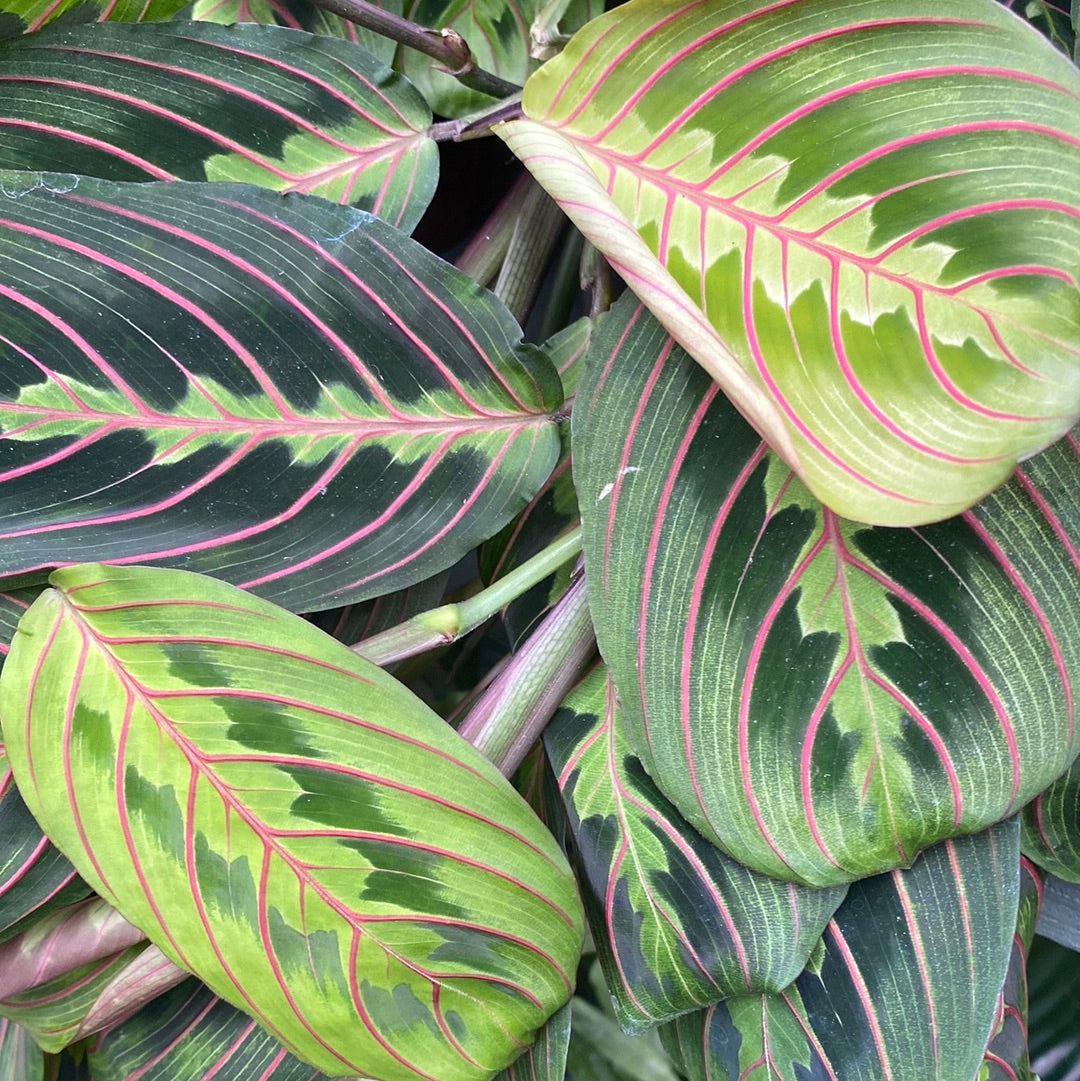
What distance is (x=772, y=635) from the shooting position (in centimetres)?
53

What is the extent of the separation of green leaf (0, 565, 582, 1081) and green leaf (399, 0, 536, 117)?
0.44 meters

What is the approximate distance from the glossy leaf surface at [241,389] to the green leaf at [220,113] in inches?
3.5

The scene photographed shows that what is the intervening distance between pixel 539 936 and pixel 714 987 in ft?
0.39

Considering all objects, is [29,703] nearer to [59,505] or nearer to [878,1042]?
[59,505]

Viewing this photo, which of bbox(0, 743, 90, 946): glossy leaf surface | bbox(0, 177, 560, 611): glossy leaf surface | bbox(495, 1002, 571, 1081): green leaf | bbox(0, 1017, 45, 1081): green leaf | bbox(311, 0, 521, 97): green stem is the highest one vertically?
bbox(311, 0, 521, 97): green stem

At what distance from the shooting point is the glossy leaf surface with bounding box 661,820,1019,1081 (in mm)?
A: 556

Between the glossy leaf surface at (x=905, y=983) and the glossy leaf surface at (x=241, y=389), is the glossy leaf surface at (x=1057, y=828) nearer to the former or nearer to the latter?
the glossy leaf surface at (x=905, y=983)

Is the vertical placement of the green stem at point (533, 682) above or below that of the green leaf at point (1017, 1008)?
above

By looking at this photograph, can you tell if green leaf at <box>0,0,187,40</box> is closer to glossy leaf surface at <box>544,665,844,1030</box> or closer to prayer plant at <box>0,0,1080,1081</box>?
prayer plant at <box>0,0,1080,1081</box>

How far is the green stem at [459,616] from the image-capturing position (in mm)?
600

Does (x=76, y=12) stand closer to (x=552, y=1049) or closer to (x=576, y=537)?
(x=576, y=537)

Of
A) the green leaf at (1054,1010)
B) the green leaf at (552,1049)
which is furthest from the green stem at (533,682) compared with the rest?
the green leaf at (1054,1010)

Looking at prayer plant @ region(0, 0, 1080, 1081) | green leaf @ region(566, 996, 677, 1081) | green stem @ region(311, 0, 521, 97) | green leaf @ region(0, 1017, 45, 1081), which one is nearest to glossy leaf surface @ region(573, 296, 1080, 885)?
prayer plant @ region(0, 0, 1080, 1081)

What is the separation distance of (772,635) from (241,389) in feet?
1.18
